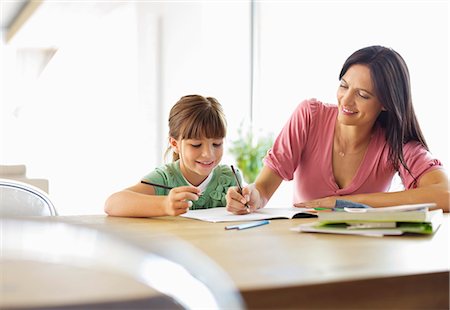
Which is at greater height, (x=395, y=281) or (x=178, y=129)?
(x=178, y=129)

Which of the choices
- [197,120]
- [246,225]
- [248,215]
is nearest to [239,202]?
[248,215]

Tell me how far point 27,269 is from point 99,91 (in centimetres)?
906

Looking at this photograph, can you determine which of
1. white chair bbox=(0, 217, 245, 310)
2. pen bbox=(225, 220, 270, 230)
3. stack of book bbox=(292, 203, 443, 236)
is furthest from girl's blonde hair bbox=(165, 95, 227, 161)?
white chair bbox=(0, 217, 245, 310)

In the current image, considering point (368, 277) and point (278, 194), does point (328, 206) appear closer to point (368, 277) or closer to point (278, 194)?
point (368, 277)

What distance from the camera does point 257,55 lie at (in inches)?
264

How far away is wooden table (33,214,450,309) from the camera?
75 centimetres

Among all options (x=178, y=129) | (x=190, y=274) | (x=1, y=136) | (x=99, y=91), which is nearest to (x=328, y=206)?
(x=178, y=129)

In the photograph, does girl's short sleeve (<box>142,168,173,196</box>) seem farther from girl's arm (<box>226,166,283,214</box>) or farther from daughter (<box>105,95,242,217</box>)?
girl's arm (<box>226,166,283,214</box>)

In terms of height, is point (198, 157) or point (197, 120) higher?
point (197, 120)

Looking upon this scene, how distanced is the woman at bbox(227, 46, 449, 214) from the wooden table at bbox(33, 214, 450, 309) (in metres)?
0.87

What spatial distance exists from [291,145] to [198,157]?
1.02 feet

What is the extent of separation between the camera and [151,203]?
1708 mm

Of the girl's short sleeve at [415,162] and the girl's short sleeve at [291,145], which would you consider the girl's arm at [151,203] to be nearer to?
the girl's short sleeve at [291,145]

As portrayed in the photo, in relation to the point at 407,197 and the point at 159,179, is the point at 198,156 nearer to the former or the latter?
the point at 159,179
